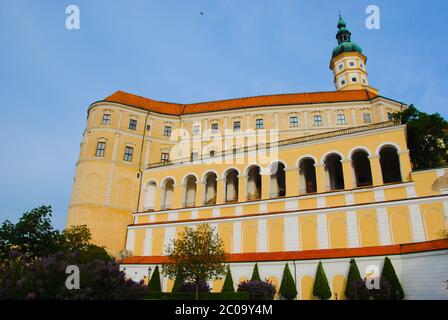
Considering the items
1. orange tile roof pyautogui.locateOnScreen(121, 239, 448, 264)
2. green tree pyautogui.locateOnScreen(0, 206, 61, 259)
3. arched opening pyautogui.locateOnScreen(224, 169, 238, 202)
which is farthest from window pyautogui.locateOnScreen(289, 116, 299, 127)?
green tree pyautogui.locateOnScreen(0, 206, 61, 259)

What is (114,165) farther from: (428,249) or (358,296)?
(428,249)

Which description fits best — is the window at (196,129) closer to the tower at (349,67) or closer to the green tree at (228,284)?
the green tree at (228,284)

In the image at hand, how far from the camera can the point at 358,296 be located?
2120 cm

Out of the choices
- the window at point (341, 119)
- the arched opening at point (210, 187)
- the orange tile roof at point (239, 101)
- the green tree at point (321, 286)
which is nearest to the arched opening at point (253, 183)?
the arched opening at point (210, 187)

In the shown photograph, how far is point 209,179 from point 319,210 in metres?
14.1

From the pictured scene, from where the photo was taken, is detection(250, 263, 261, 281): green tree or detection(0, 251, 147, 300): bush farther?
detection(250, 263, 261, 281): green tree

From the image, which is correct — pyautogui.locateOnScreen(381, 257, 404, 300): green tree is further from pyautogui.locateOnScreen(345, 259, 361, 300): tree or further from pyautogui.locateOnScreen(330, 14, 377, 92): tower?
pyautogui.locateOnScreen(330, 14, 377, 92): tower

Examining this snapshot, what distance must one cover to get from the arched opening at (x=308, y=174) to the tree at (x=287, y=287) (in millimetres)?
10225

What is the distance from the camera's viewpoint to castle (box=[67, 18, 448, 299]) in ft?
80.4

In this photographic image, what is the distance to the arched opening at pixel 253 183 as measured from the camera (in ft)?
114

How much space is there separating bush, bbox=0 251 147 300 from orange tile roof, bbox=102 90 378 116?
36.3m

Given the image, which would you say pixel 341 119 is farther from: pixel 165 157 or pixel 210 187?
pixel 165 157

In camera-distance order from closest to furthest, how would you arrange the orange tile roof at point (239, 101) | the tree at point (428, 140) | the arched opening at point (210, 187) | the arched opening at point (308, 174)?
the arched opening at point (308, 174) < the tree at point (428, 140) < the arched opening at point (210, 187) < the orange tile roof at point (239, 101)
